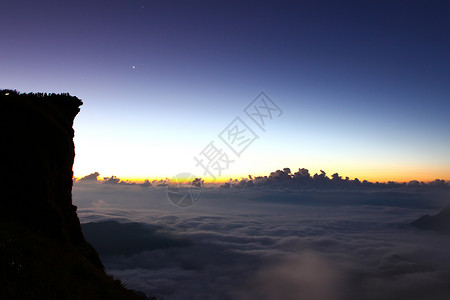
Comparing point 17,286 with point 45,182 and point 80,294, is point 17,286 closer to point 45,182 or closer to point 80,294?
point 80,294

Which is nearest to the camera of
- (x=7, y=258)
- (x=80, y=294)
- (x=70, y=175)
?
(x=7, y=258)

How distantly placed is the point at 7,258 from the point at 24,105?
34.0 ft

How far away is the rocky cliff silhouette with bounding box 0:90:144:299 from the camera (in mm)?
8609

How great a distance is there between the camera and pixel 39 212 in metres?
13.5

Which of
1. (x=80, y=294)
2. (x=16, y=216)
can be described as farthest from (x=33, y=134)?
(x=80, y=294)

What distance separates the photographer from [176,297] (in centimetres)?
17938

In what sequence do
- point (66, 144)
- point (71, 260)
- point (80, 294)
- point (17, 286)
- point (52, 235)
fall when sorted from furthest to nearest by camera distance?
point (66, 144) → point (52, 235) → point (71, 260) → point (80, 294) → point (17, 286)

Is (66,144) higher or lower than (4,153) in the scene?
higher

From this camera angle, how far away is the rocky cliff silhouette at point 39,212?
8.61 m

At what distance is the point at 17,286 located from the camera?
25.0ft

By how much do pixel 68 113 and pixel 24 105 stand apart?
517cm

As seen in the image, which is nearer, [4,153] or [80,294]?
[80,294]

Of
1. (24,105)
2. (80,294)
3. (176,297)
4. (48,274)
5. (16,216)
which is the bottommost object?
(176,297)

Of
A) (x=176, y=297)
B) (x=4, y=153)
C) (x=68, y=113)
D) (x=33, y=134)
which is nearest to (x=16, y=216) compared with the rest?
(x=4, y=153)
